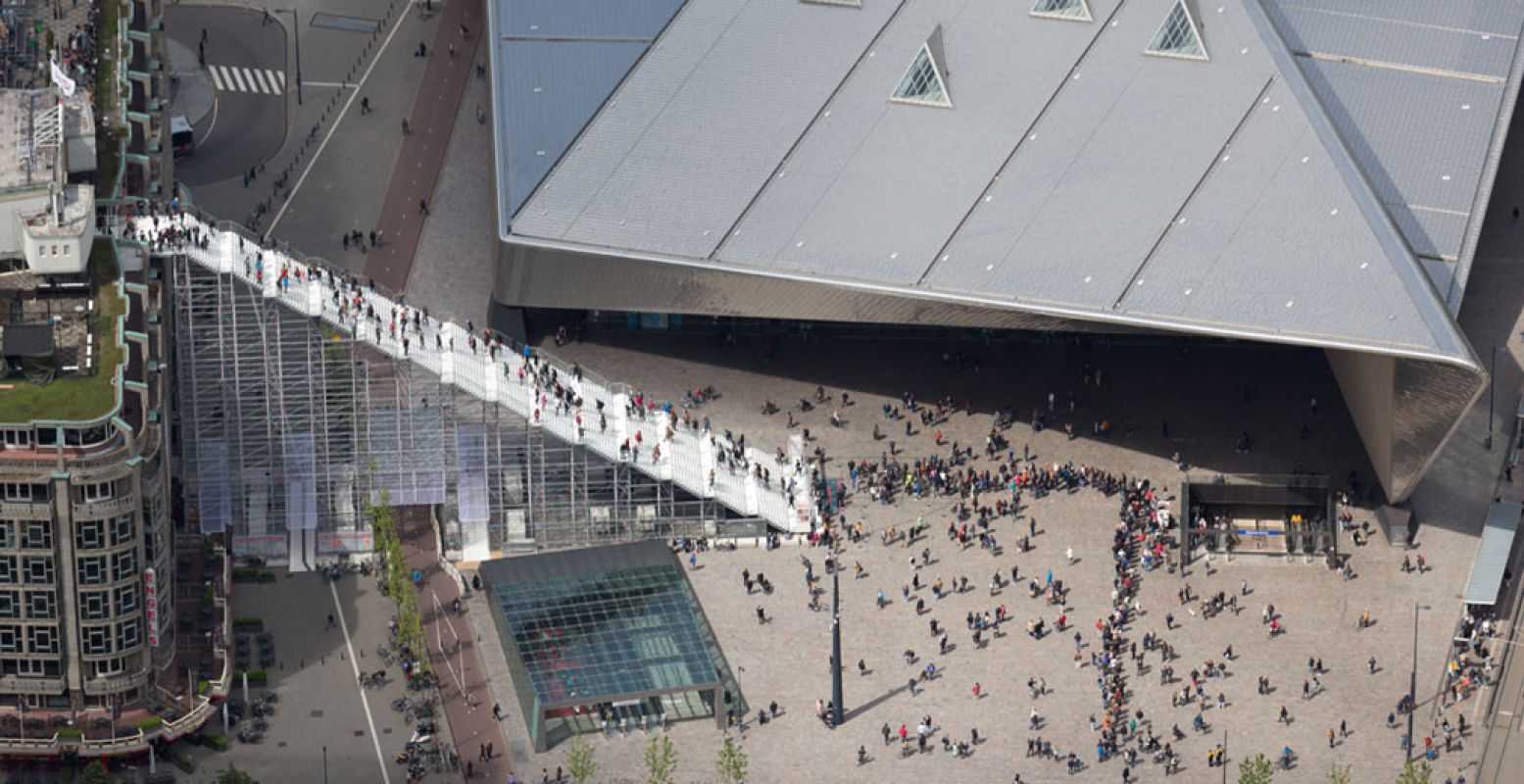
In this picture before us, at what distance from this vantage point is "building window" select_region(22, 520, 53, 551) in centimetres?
19838

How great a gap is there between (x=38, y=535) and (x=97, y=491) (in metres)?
3.17

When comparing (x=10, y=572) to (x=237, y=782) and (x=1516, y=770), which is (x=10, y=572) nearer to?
(x=237, y=782)

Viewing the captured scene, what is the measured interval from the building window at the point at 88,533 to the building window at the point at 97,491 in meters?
1.02

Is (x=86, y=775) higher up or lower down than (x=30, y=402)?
lower down

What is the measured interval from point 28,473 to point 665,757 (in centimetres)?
3003

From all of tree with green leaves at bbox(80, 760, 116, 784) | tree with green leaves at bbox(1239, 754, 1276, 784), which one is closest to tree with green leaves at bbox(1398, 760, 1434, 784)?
tree with green leaves at bbox(1239, 754, 1276, 784)

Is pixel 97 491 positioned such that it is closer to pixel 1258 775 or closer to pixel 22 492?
pixel 22 492

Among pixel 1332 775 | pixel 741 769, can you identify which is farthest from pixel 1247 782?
pixel 741 769

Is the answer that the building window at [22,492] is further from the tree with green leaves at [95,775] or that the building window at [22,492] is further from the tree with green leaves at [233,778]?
the tree with green leaves at [233,778]

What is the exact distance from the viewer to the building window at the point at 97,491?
7815 inches

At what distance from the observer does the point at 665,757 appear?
198 metres

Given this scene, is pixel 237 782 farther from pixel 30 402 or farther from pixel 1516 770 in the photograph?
pixel 1516 770

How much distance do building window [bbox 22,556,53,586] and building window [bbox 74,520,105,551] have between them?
58.5 inches

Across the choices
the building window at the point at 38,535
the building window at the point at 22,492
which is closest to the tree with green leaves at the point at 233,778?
the building window at the point at 38,535
